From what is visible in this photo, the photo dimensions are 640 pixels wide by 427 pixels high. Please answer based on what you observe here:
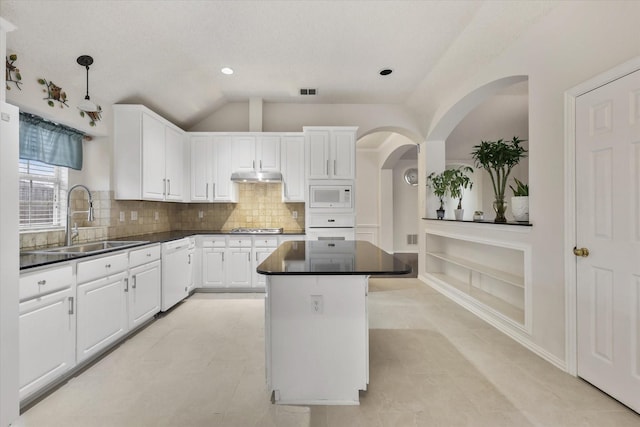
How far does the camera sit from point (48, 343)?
1840 mm

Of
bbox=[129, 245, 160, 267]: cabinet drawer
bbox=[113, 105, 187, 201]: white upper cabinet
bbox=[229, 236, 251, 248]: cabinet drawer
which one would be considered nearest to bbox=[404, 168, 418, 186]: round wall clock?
bbox=[229, 236, 251, 248]: cabinet drawer

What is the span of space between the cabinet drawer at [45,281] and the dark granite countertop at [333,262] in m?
1.45

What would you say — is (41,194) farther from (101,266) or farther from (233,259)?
(233,259)

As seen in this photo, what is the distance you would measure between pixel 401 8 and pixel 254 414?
3.38 meters

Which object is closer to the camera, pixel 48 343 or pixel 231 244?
pixel 48 343

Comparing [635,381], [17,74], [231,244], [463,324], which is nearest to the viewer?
[635,381]

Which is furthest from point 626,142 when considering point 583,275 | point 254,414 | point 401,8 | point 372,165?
point 372,165

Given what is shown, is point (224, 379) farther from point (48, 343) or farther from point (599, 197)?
point (599, 197)

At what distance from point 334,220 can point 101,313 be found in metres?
2.86

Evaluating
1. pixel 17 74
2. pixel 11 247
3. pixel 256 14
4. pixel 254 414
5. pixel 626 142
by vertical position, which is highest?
pixel 256 14

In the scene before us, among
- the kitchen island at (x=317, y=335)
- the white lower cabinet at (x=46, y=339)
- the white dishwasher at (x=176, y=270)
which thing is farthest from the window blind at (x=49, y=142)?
the kitchen island at (x=317, y=335)

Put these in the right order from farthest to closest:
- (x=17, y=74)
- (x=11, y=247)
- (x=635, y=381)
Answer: (x=17, y=74) → (x=635, y=381) → (x=11, y=247)

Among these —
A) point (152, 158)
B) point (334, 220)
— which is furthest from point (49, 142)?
point (334, 220)

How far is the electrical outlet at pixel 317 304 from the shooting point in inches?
67.1
